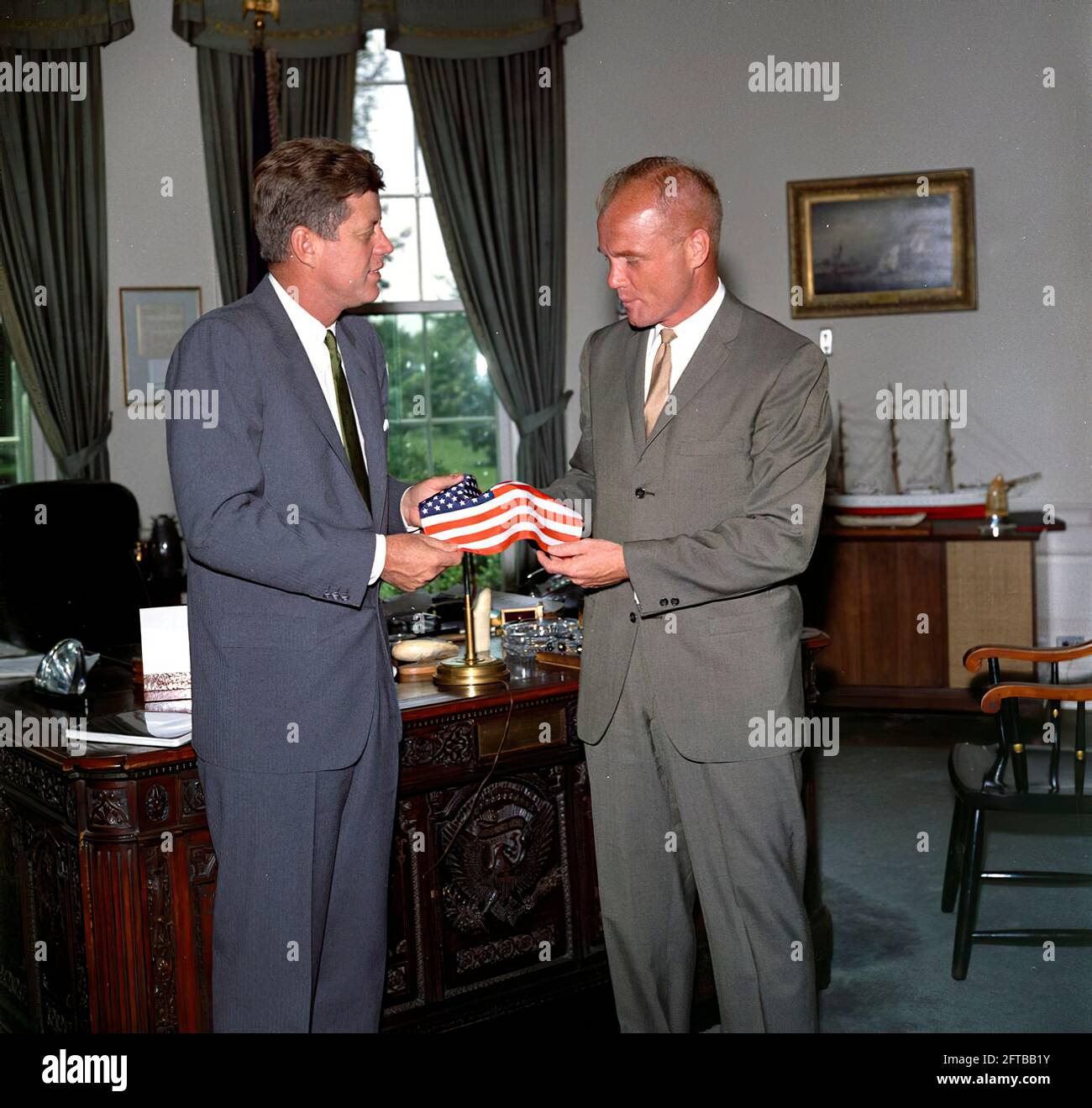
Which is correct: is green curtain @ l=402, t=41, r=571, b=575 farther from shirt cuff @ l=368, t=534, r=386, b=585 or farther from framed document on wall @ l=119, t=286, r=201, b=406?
shirt cuff @ l=368, t=534, r=386, b=585

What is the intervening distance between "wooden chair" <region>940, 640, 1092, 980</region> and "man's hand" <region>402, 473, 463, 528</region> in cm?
164

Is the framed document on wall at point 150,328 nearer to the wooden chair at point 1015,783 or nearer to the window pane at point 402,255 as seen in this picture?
the window pane at point 402,255

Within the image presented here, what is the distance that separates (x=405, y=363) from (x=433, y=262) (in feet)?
2.04

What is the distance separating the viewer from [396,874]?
9.78 feet

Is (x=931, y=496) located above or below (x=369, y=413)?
below

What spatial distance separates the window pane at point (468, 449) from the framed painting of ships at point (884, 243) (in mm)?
2043

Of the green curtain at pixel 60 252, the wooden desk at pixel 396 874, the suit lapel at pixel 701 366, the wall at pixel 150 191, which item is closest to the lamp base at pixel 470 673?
the wooden desk at pixel 396 874

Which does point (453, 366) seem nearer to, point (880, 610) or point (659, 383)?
point (880, 610)

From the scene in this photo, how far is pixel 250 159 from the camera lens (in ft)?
23.0

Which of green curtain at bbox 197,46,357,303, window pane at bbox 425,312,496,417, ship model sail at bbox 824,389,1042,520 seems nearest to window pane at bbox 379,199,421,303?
window pane at bbox 425,312,496,417

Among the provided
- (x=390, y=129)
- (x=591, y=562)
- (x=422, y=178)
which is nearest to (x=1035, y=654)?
(x=591, y=562)

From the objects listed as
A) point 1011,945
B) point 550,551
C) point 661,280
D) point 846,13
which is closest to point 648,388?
point 661,280

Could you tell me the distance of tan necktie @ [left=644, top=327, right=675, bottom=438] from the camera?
2.61 meters

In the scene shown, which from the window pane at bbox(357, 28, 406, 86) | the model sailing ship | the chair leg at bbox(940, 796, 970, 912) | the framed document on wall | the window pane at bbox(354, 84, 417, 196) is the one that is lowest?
the chair leg at bbox(940, 796, 970, 912)
